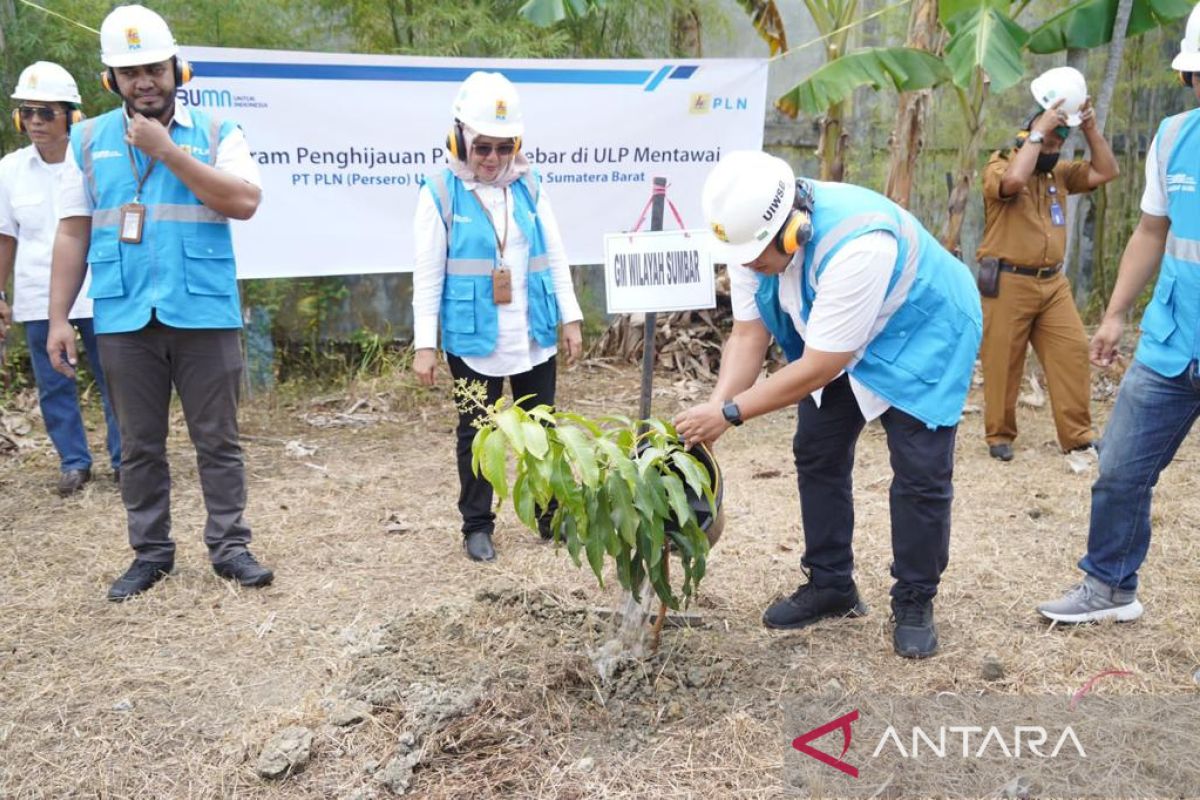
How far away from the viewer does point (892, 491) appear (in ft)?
11.6

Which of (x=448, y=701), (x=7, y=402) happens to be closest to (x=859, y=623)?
(x=448, y=701)

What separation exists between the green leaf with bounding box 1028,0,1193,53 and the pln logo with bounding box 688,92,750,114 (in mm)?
1834

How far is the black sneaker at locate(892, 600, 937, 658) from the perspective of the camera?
364 cm

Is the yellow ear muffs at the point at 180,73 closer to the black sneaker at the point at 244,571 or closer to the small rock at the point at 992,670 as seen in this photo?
the black sneaker at the point at 244,571

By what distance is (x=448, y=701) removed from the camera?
3.22m

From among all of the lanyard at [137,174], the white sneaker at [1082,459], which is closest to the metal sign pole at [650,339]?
the lanyard at [137,174]

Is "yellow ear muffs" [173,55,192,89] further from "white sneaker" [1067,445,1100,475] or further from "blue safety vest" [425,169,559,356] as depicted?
"white sneaker" [1067,445,1100,475]

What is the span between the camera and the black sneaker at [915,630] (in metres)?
3.64

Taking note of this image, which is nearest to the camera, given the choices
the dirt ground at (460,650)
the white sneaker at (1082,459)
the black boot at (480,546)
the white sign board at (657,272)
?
the dirt ground at (460,650)

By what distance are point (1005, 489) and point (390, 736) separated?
148 inches

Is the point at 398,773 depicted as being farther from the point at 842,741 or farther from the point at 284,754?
the point at 842,741

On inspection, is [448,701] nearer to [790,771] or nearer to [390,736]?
[390,736]

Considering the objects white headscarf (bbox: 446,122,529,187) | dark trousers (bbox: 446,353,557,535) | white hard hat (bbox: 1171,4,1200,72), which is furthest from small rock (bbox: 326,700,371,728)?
white hard hat (bbox: 1171,4,1200,72)

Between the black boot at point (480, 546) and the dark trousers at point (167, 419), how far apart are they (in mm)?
→ 990
